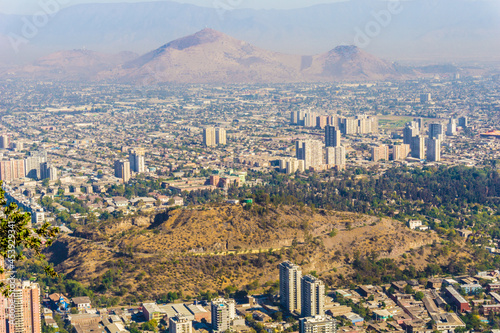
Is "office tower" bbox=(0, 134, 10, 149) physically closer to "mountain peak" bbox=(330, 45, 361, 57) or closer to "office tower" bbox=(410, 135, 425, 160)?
"office tower" bbox=(410, 135, 425, 160)

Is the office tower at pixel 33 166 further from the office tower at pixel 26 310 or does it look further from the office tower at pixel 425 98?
the office tower at pixel 425 98

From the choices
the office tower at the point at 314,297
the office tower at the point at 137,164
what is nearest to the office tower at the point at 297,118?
the office tower at the point at 137,164

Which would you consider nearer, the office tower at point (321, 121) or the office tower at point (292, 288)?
the office tower at point (292, 288)

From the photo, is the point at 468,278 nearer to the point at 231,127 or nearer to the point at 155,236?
the point at 155,236

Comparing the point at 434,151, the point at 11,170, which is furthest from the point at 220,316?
the point at 434,151

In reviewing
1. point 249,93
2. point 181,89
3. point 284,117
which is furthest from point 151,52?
point 284,117

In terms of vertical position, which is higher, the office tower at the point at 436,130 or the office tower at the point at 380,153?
the office tower at the point at 436,130

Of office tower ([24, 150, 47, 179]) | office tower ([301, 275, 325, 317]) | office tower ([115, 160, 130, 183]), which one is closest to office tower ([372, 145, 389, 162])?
office tower ([115, 160, 130, 183])
